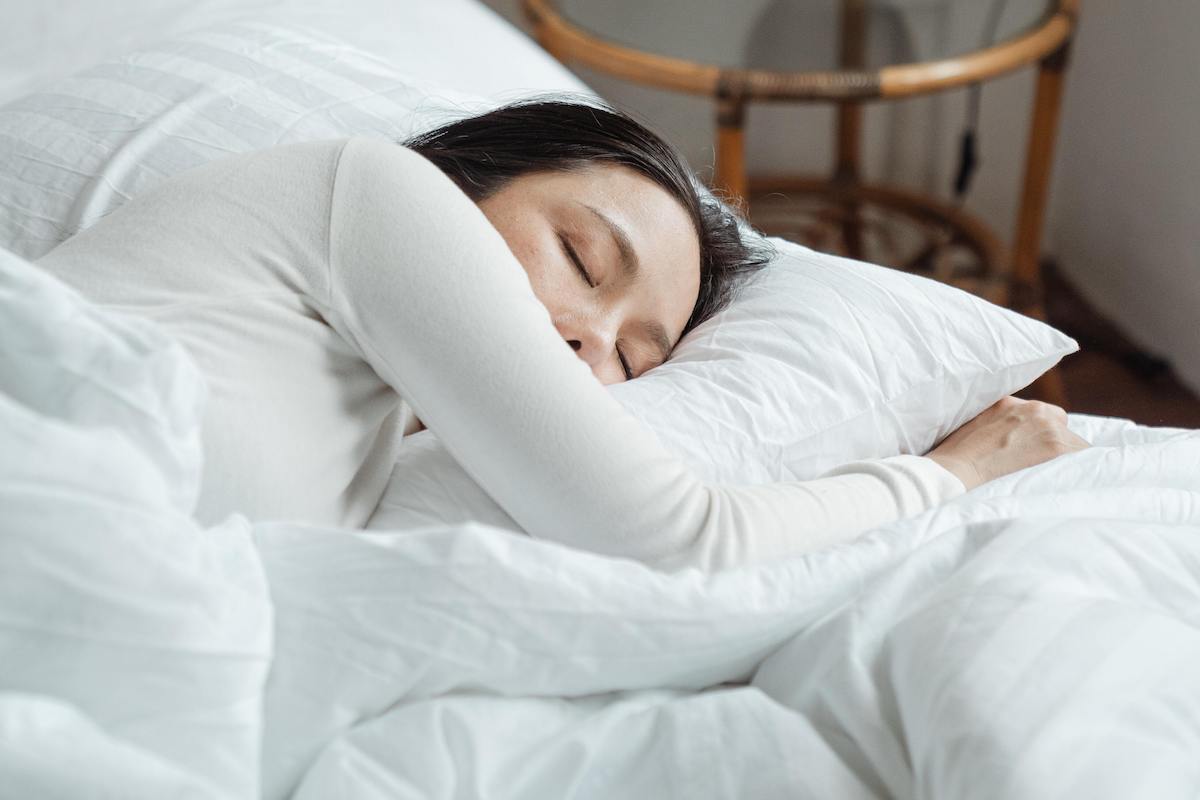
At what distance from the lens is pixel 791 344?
0.82 m

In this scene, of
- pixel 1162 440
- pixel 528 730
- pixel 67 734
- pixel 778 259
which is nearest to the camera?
pixel 67 734

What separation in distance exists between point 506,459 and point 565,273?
17 cm

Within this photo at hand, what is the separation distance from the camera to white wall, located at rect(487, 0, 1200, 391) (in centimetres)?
157

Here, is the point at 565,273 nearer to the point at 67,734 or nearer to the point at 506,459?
the point at 506,459

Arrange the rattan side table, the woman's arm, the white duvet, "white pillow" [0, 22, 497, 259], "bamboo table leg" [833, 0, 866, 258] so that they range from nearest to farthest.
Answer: the white duvet
the woman's arm
"white pillow" [0, 22, 497, 259]
the rattan side table
"bamboo table leg" [833, 0, 866, 258]

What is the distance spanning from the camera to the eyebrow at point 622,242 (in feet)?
2.47

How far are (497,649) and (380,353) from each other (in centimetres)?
18

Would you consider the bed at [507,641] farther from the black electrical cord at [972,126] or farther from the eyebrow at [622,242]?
the black electrical cord at [972,126]

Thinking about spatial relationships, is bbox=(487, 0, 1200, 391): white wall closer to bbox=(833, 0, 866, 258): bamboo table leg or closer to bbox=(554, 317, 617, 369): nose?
bbox=(833, 0, 866, 258): bamboo table leg

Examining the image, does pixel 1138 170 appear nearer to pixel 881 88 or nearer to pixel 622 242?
pixel 881 88

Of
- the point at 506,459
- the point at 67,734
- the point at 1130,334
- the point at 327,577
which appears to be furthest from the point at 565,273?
the point at 1130,334

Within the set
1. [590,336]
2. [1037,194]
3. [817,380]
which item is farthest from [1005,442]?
[1037,194]

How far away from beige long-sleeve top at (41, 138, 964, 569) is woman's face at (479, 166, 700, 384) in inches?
3.9

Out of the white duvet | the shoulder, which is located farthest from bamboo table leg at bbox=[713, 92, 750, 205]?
the white duvet
